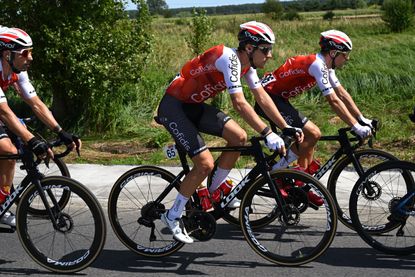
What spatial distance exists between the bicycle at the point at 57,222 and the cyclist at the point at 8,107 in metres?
0.19

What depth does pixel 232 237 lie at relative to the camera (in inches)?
242

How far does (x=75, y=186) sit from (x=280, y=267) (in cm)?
184

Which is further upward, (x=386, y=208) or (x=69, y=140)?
(x=69, y=140)

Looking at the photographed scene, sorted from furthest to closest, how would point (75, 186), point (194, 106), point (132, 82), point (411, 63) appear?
point (411, 63)
point (132, 82)
point (194, 106)
point (75, 186)

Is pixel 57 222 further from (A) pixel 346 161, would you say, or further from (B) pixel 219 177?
(A) pixel 346 161

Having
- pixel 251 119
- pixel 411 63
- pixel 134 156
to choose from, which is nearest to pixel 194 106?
pixel 251 119

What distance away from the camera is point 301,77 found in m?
6.61

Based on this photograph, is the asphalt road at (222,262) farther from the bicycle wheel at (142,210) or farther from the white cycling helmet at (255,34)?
the white cycling helmet at (255,34)

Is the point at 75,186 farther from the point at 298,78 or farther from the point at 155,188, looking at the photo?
the point at 298,78

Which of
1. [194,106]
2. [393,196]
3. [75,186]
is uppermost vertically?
[194,106]

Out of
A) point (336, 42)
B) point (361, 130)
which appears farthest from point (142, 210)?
point (336, 42)

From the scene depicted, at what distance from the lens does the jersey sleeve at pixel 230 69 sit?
5180 millimetres

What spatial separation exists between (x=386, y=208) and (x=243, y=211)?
5.52 feet

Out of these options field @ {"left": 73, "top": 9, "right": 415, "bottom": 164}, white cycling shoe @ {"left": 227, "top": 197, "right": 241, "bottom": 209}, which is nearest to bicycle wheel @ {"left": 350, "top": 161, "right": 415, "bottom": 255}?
white cycling shoe @ {"left": 227, "top": 197, "right": 241, "bottom": 209}
